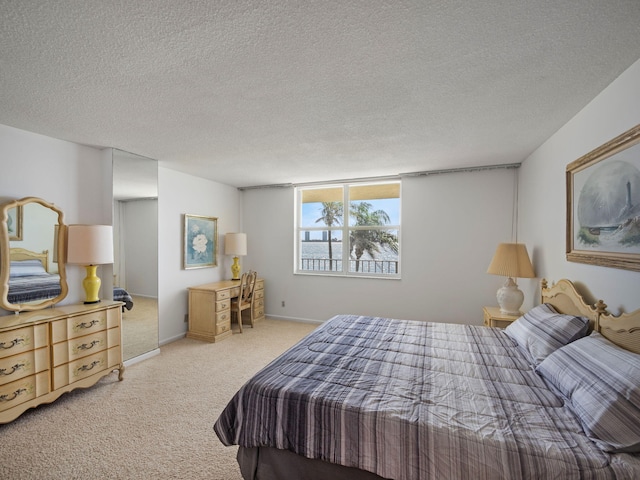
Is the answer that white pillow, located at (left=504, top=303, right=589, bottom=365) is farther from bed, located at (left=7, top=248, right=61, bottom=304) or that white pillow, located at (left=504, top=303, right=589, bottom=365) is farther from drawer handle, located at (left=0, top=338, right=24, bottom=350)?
bed, located at (left=7, top=248, right=61, bottom=304)

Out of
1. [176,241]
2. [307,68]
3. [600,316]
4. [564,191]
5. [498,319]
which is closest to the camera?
[307,68]

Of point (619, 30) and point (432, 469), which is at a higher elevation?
point (619, 30)

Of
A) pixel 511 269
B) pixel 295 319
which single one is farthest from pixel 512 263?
pixel 295 319

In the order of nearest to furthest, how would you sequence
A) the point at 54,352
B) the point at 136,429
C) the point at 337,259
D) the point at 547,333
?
the point at 547,333 < the point at 136,429 < the point at 54,352 < the point at 337,259

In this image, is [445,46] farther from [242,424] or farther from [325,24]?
[242,424]

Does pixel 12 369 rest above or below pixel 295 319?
above

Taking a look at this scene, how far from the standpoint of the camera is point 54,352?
7.89 feet

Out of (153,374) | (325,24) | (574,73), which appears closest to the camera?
(325,24)

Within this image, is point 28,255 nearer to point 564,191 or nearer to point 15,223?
point 15,223

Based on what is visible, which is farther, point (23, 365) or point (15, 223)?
point (15, 223)

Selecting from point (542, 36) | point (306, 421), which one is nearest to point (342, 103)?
point (542, 36)

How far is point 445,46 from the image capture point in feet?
4.96

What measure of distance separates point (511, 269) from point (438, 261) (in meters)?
1.18

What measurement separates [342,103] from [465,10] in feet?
3.25
